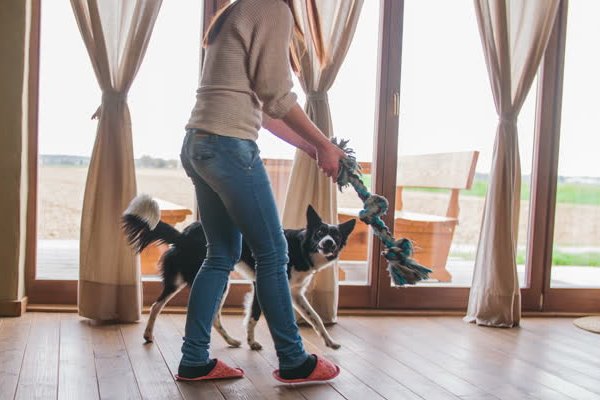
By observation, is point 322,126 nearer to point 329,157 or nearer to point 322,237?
point 322,237

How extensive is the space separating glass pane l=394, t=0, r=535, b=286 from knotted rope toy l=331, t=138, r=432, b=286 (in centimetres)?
141

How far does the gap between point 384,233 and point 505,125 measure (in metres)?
1.59

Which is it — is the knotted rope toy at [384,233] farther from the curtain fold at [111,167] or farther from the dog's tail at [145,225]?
the curtain fold at [111,167]

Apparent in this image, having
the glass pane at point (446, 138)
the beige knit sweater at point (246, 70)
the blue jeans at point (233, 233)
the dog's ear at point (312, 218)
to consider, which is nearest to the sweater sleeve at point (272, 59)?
the beige knit sweater at point (246, 70)

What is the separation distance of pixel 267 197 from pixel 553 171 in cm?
233

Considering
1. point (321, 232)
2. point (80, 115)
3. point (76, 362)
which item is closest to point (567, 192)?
point (321, 232)

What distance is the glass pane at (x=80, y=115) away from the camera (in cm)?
334

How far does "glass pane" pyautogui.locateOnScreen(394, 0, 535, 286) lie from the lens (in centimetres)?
363

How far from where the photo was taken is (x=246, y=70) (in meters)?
1.95

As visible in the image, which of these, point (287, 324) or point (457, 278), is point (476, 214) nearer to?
point (457, 278)

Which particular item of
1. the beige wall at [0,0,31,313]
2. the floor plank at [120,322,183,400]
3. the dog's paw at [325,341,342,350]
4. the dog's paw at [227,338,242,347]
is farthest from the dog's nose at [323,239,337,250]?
the beige wall at [0,0,31,313]

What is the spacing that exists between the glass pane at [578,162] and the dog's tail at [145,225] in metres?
2.30

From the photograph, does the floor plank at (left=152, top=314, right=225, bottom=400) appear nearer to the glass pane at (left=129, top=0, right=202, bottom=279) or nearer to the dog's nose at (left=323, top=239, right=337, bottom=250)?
the glass pane at (left=129, top=0, right=202, bottom=279)

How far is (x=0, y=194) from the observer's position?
3.13 meters
